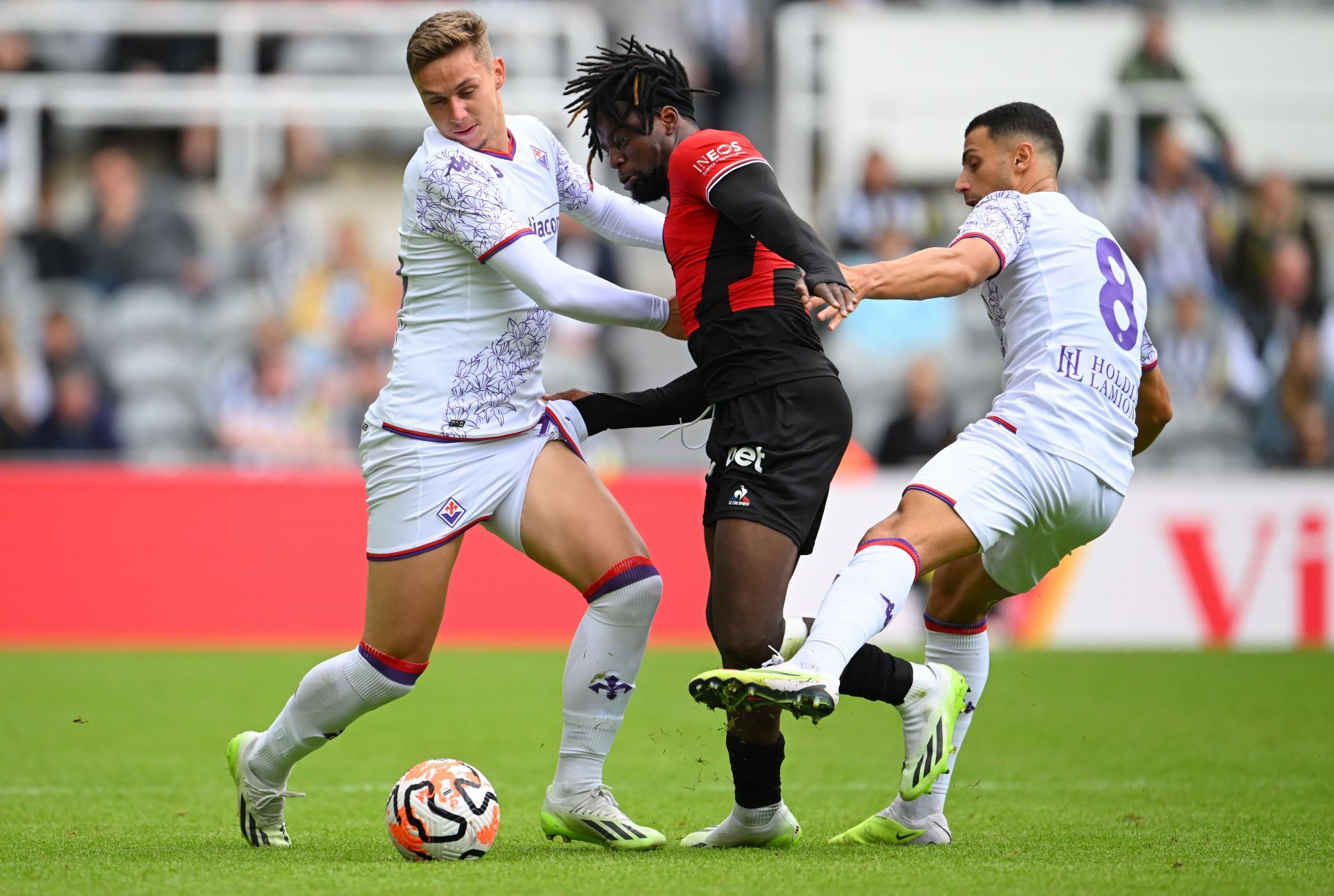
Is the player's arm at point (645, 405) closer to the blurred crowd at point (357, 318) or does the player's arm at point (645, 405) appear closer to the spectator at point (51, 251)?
the blurred crowd at point (357, 318)

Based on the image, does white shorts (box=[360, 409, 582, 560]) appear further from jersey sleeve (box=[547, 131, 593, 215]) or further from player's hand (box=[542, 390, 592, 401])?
jersey sleeve (box=[547, 131, 593, 215])

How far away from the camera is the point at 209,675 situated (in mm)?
10516

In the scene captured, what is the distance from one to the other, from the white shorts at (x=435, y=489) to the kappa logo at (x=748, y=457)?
28.6 inches

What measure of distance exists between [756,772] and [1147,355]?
1963 millimetres

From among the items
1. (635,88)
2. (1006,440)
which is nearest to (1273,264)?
(1006,440)

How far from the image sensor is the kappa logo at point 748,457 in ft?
16.5

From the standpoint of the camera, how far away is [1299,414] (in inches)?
541

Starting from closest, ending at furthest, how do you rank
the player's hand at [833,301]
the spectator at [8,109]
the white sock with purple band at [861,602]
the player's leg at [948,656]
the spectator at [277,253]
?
1. the player's hand at [833,301]
2. the white sock with purple band at [861,602]
3. the player's leg at [948,656]
4. the spectator at [277,253]
5. the spectator at [8,109]

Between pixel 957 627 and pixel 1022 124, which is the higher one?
pixel 1022 124

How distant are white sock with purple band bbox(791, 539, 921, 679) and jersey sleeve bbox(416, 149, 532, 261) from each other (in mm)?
1499

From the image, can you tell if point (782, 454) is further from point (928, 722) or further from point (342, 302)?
point (342, 302)

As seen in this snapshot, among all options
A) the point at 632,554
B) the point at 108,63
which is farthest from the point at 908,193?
the point at 632,554

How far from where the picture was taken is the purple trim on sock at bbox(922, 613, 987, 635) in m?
5.64

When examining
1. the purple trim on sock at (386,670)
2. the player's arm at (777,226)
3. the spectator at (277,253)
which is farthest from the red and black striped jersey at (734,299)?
the spectator at (277,253)
